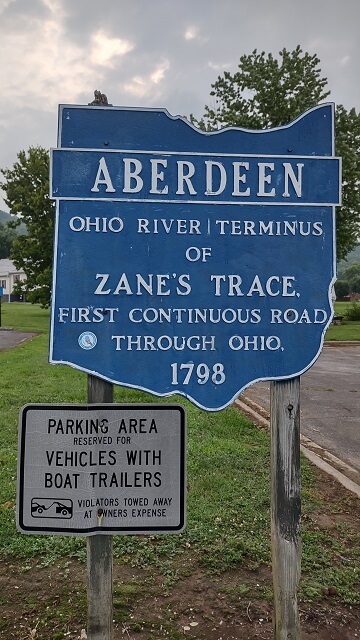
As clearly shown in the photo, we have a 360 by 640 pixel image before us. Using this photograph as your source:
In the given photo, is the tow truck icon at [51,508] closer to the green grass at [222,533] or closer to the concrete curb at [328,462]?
the green grass at [222,533]

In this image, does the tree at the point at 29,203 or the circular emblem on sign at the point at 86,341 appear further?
the tree at the point at 29,203

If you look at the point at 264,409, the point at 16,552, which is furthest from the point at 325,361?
the point at 16,552

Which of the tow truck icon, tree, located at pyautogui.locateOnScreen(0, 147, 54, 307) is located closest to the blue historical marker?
the tow truck icon

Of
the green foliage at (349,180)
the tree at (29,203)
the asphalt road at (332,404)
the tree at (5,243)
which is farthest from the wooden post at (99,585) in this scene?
the tree at (5,243)

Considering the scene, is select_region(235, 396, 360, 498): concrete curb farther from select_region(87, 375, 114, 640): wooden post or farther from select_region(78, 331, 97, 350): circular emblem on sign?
select_region(78, 331, 97, 350): circular emblem on sign

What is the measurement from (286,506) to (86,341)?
43.9 inches

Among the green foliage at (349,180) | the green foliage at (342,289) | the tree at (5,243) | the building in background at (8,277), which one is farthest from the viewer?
the tree at (5,243)

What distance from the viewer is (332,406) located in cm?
789

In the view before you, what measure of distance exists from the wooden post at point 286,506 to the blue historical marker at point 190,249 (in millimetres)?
211

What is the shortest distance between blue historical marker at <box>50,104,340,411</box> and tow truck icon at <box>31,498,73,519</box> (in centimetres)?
55

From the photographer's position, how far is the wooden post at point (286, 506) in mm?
2262

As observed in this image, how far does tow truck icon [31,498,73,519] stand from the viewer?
2133 millimetres

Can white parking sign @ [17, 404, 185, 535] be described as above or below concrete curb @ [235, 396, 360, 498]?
above

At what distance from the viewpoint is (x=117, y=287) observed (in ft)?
6.95
